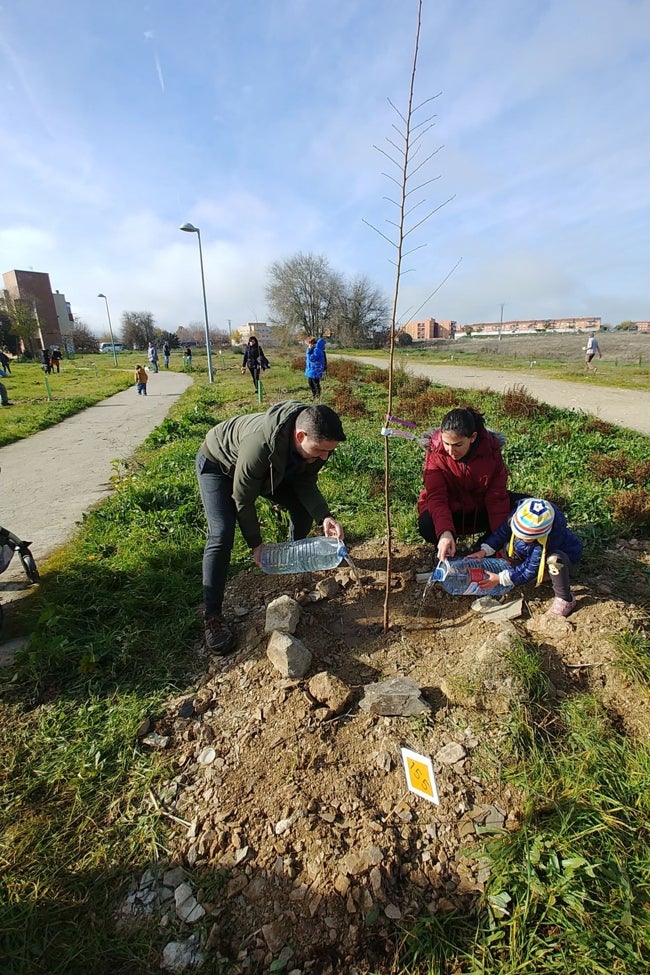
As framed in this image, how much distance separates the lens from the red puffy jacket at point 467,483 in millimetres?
3078

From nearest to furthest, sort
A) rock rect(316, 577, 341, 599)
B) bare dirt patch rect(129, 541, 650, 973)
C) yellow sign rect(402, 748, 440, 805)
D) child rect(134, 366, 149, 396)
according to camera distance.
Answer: bare dirt patch rect(129, 541, 650, 973), yellow sign rect(402, 748, 440, 805), rock rect(316, 577, 341, 599), child rect(134, 366, 149, 396)

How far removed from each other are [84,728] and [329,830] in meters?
1.39

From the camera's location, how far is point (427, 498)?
321 cm

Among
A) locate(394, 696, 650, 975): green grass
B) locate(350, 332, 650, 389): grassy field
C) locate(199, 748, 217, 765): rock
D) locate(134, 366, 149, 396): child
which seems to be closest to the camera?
locate(394, 696, 650, 975): green grass

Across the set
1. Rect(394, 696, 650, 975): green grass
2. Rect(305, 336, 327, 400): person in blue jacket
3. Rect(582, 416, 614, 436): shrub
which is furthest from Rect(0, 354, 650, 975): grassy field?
Rect(305, 336, 327, 400): person in blue jacket

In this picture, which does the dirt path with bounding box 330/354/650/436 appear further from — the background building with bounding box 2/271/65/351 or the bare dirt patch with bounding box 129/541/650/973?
the background building with bounding box 2/271/65/351

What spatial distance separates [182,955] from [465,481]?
2.75m

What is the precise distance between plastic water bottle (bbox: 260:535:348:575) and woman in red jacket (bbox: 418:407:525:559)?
0.79 meters

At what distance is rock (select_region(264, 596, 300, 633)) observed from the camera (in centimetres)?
277

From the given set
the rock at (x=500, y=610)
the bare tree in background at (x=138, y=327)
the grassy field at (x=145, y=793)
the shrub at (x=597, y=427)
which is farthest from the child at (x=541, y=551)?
the bare tree in background at (x=138, y=327)

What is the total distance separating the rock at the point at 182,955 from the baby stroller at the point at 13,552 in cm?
239

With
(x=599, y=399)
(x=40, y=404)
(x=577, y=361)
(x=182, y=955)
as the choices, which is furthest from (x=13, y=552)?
(x=577, y=361)

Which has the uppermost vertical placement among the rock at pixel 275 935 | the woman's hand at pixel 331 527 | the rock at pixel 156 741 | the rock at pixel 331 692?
the woman's hand at pixel 331 527

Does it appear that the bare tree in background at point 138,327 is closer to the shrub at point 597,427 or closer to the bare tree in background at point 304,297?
the bare tree in background at point 304,297
